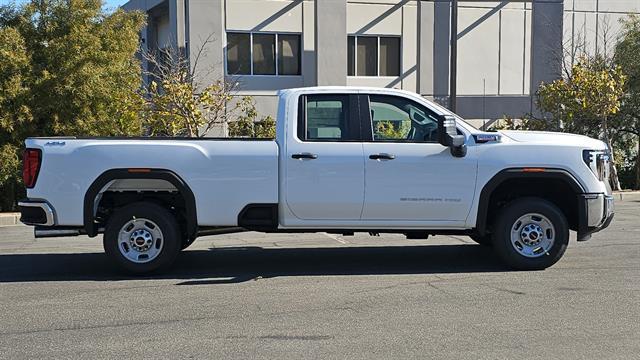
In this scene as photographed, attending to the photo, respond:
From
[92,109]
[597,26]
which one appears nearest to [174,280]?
[92,109]

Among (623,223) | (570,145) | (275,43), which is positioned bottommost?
→ (623,223)

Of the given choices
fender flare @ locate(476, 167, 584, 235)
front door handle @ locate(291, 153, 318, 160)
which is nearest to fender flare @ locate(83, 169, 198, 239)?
front door handle @ locate(291, 153, 318, 160)

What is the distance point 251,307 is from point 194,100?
10.4 m

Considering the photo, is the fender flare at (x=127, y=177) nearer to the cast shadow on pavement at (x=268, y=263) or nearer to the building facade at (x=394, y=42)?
the cast shadow on pavement at (x=268, y=263)

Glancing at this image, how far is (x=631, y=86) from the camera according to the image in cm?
1981

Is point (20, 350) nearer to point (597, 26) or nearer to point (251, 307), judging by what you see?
point (251, 307)

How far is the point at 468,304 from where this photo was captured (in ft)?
20.6

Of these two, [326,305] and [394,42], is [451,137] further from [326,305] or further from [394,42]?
[394,42]

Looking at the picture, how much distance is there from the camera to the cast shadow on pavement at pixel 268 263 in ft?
25.3

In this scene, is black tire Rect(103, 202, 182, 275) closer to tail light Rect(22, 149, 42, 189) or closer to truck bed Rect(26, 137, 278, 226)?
truck bed Rect(26, 137, 278, 226)

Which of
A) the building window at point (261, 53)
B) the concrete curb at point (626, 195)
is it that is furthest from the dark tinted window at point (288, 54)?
the concrete curb at point (626, 195)

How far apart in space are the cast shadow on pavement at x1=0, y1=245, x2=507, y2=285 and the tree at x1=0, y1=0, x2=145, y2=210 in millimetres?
5676

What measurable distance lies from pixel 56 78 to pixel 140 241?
316 inches

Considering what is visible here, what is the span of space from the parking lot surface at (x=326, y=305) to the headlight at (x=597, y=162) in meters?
1.19
